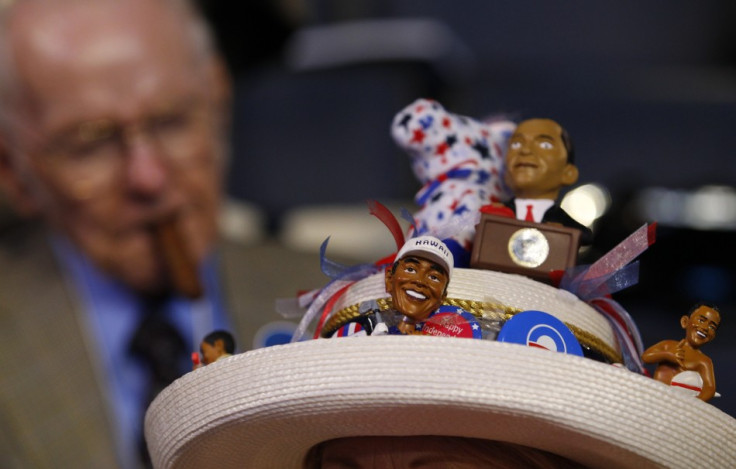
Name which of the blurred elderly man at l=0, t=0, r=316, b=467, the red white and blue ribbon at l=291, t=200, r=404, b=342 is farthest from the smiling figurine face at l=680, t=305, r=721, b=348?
the blurred elderly man at l=0, t=0, r=316, b=467

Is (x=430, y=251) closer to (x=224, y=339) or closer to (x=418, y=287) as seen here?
(x=418, y=287)

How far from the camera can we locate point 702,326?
3.47 ft

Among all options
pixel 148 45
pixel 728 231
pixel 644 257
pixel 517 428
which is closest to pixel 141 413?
pixel 148 45

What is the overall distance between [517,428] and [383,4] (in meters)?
2.48

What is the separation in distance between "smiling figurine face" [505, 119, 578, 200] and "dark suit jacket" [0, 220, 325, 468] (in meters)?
1.40

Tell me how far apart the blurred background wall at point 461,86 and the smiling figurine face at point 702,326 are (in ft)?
6.10

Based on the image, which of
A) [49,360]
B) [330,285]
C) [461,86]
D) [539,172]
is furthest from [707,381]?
[461,86]

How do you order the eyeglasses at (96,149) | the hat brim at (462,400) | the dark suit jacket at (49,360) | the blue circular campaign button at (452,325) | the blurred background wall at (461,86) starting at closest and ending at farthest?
the hat brim at (462,400) < the blue circular campaign button at (452,325) < the dark suit jacket at (49,360) < the eyeglasses at (96,149) < the blurred background wall at (461,86)

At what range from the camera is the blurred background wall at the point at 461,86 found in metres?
3.10

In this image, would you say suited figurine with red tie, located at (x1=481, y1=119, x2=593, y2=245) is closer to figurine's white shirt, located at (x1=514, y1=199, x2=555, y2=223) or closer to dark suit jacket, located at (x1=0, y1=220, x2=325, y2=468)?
Result: figurine's white shirt, located at (x1=514, y1=199, x2=555, y2=223)

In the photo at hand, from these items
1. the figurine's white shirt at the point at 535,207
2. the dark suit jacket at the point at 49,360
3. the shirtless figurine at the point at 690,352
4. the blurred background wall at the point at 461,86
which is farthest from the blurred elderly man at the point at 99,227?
the shirtless figurine at the point at 690,352

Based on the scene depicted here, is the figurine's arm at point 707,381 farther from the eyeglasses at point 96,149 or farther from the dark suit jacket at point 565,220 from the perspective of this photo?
the eyeglasses at point 96,149

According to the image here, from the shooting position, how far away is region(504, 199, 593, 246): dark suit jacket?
117cm

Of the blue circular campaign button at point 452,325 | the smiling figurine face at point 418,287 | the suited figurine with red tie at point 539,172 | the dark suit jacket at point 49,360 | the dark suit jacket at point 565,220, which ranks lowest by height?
the dark suit jacket at point 49,360
